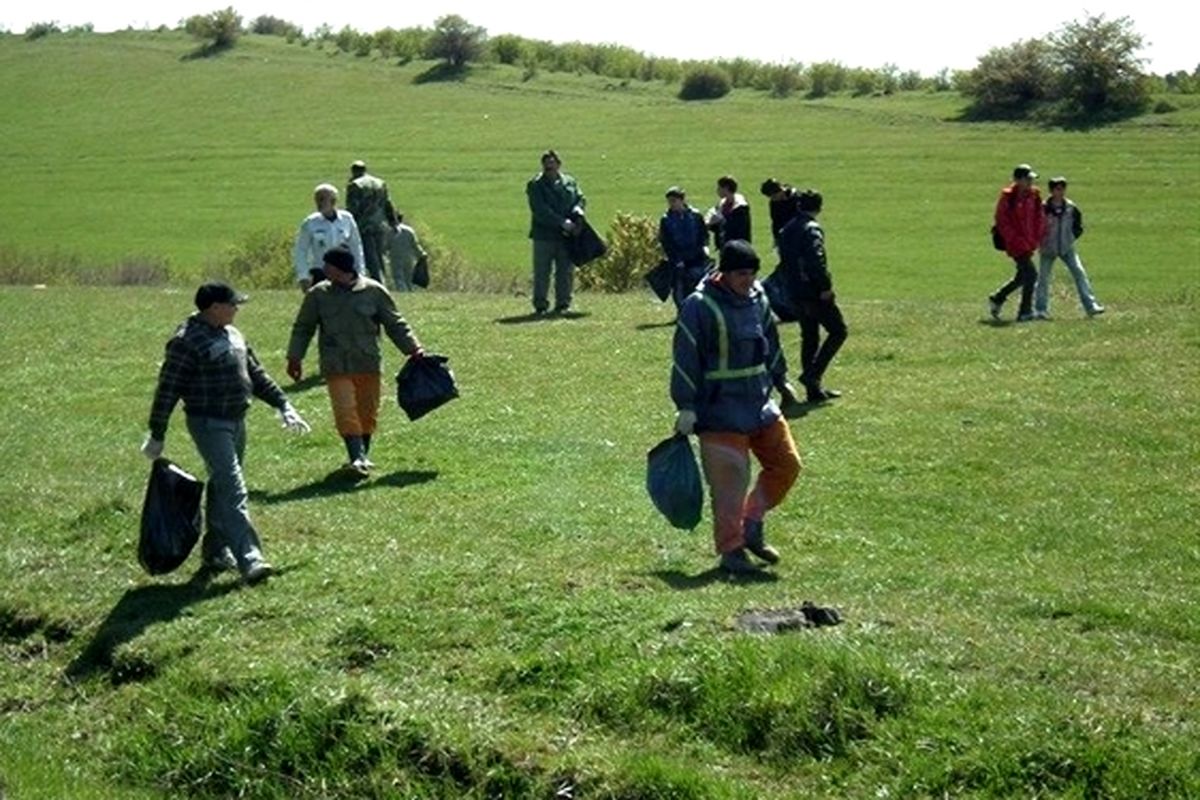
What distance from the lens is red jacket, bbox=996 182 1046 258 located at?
1068 inches

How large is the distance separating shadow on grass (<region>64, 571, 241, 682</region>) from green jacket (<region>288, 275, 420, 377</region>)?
363cm

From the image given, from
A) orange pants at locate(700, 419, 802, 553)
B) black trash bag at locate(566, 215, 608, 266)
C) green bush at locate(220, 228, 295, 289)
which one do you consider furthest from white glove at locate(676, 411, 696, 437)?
green bush at locate(220, 228, 295, 289)

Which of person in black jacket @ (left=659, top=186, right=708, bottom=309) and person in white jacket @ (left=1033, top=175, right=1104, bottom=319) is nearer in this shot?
person in black jacket @ (left=659, top=186, right=708, bottom=309)

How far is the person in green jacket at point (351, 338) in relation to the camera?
17188 mm

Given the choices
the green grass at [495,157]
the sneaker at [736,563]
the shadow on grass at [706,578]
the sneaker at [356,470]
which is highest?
the sneaker at [736,563]

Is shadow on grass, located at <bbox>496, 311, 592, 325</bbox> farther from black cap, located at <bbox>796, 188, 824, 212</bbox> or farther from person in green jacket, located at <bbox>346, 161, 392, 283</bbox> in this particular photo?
black cap, located at <bbox>796, 188, 824, 212</bbox>

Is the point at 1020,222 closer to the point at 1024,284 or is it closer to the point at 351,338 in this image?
the point at 1024,284

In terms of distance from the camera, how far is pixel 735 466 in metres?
13.1

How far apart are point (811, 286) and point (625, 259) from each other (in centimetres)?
1821

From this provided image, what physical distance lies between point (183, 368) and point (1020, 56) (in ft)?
209

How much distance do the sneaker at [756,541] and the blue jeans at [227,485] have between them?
10.5ft

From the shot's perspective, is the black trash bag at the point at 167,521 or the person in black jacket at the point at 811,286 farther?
the person in black jacket at the point at 811,286

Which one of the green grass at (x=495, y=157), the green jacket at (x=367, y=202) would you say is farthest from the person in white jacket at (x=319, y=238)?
the green grass at (x=495, y=157)

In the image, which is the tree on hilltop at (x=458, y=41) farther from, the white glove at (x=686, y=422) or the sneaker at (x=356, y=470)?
the white glove at (x=686, y=422)
